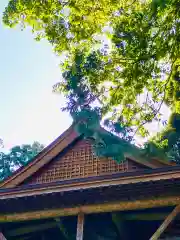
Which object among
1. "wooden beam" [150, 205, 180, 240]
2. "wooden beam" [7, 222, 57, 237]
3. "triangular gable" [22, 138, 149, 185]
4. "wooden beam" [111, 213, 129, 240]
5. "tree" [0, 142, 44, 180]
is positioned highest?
"tree" [0, 142, 44, 180]

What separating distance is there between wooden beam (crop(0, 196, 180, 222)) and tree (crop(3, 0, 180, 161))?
1.78 m

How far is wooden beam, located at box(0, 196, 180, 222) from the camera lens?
8.45 meters

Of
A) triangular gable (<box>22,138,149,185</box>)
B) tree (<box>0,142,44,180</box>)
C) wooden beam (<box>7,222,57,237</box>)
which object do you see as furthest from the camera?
tree (<box>0,142,44,180</box>)

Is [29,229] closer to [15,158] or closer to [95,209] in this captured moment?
[95,209]

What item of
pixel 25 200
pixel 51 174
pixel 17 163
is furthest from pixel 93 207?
pixel 17 163

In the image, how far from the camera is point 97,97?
10.6 metres

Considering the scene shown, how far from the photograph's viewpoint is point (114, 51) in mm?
10453

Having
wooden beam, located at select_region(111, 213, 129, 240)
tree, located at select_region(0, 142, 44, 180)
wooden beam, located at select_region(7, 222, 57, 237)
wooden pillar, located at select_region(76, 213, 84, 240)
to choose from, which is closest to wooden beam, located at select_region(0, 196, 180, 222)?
wooden pillar, located at select_region(76, 213, 84, 240)

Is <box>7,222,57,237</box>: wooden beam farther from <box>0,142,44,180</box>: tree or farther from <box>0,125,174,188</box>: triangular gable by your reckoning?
<box>0,142,44,180</box>: tree

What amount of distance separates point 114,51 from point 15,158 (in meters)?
24.5

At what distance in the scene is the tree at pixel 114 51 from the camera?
31.7ft

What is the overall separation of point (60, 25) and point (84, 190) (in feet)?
16.4

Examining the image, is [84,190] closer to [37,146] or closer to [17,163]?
[17,163]

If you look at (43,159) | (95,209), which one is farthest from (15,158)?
(95,209)
